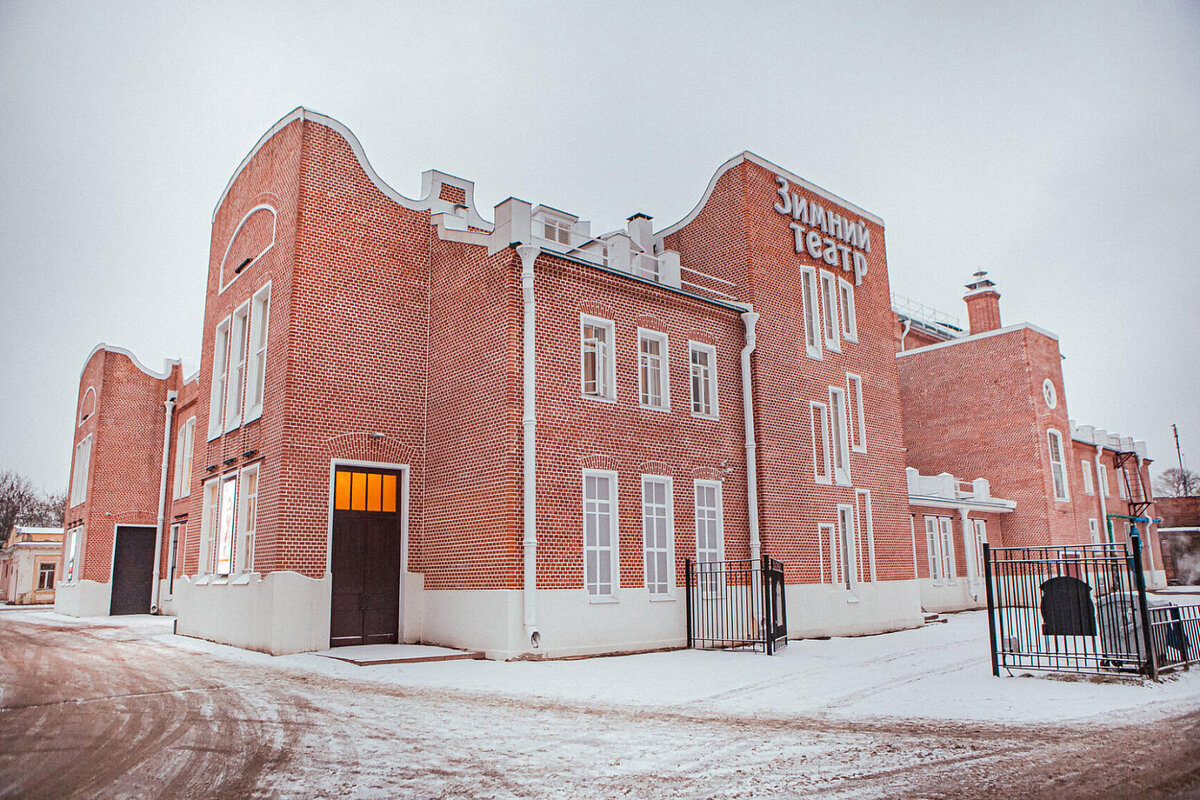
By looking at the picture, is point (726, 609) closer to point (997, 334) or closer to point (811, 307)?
point (811, 307)

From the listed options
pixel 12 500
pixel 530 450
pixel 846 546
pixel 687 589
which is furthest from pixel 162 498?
pixel 12 500

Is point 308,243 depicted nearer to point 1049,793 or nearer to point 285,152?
point 285,152

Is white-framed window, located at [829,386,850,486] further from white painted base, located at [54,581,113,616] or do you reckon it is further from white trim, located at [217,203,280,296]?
white painted base, located at [54,581,113,616]

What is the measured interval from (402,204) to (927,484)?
62.0ft

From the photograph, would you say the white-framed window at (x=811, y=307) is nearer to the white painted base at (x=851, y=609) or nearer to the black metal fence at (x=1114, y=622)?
the white painted base at (x=851, y=609)

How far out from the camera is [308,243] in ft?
49.6

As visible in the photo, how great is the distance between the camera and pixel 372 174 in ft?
53.4

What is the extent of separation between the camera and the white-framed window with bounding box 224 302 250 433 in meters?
17.2

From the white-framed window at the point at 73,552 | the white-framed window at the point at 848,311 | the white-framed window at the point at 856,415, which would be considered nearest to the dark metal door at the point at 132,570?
the white-framed window at the point at 73,552

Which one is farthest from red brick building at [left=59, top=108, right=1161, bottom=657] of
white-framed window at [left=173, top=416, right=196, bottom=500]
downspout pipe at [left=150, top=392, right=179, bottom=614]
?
downspout pipe at [left=150, top=392, right=179, bottom=614]

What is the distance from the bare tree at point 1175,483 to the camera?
79.8 metres

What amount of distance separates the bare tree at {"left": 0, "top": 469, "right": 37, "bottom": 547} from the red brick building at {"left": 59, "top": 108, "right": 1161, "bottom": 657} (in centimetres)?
5822

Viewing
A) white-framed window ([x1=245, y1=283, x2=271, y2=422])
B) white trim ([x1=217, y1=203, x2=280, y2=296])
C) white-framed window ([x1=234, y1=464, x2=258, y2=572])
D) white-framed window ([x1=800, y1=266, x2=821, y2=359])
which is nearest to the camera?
white-framed window ([x1=234, y1=464, x2=258, y2=572])

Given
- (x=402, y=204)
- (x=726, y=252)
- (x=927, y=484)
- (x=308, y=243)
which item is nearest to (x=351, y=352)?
(x=308, y=243)
